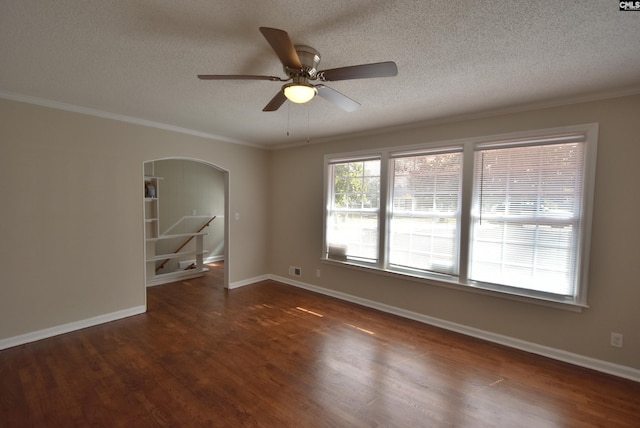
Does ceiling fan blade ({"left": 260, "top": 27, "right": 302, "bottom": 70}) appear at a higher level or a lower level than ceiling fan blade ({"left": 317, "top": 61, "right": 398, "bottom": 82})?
higher

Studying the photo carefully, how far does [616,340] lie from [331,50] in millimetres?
3548

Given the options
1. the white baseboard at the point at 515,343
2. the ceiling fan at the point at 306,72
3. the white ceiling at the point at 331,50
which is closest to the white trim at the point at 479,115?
the white ceiling at the point at 331,50

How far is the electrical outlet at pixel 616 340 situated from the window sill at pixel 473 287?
0.30 m

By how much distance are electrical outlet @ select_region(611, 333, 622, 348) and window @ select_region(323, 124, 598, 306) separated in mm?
327

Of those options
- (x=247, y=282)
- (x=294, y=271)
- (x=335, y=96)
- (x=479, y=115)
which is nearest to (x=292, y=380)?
(x=335, y=96)

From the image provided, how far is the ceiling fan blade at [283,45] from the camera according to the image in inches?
54.3

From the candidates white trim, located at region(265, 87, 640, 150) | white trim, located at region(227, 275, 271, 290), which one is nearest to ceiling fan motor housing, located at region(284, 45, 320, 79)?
white trim, located at region(265, 87, 640, 150)

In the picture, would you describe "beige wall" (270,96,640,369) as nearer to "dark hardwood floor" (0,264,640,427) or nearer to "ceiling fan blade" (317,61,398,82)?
"dark hardwood floor" (0,264,640,427)

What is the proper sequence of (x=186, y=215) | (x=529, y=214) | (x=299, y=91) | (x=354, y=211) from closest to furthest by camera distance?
(x=299, y=91), (x=529, y=214), (x=354, y=211), (x=186, y=215)

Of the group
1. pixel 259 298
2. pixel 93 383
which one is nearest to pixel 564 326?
pixel 259 298

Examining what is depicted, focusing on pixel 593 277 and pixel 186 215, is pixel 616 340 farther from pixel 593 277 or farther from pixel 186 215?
pixel 186 215

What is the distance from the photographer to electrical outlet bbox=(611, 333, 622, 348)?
253cm

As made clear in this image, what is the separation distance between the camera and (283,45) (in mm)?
1512

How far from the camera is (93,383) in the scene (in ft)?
7.66
